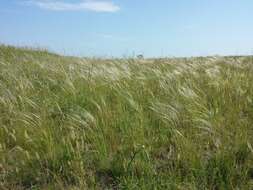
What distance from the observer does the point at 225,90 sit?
4410 mm

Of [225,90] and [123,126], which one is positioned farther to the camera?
[225,90]

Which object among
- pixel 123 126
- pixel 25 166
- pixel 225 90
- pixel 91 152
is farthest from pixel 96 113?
pixel 225 90

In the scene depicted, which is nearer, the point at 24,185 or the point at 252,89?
the point at 24,185

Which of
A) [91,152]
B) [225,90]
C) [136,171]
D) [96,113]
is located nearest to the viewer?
[136,171]

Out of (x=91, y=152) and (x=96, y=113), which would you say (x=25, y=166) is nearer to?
(x=91, y=152)

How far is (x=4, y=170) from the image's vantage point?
283 cm

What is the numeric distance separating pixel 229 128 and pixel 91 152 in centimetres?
123

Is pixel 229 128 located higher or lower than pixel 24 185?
higher

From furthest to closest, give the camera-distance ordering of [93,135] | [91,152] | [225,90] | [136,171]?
[225,90]
[93,135]
[91,152]
[136,171]

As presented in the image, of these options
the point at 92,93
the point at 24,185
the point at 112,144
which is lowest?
the point at 24,185

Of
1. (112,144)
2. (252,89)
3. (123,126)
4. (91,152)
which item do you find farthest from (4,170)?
(252,89)

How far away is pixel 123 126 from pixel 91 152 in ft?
1.49

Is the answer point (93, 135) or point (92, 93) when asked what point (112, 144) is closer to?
point (93, 135)

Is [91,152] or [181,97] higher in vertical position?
[181,97]
